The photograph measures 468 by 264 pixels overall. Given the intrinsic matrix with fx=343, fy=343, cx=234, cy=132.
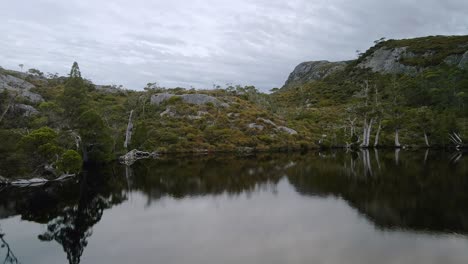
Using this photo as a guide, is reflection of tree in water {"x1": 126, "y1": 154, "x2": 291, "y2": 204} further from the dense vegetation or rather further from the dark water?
the dense vegetation

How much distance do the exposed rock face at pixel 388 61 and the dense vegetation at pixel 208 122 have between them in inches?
402

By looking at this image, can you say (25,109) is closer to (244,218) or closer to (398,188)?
(244,218)

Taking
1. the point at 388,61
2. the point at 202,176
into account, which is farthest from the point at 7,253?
the point at 388,61

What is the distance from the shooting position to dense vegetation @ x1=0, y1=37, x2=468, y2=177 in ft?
151

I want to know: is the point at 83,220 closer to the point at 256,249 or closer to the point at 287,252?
the point at 256,249

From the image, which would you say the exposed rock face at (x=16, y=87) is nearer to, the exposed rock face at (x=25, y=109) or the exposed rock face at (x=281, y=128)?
the exposed rock face at (x=25, y=109)

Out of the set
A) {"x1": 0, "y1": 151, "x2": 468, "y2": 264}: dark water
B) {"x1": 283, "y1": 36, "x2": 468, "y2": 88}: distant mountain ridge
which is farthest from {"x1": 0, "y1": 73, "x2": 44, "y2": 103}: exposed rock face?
{"x1": 283, "y1": 36, "x2": 468, "y2": 88}: distant mountain ridge

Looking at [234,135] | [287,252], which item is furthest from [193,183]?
[234,135]

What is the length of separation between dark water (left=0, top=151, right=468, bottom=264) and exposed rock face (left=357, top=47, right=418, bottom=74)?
12083 centimetres

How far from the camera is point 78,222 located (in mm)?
28672

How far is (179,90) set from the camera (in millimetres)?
124188

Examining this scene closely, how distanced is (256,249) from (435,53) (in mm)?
166670

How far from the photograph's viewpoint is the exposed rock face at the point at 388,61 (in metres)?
158

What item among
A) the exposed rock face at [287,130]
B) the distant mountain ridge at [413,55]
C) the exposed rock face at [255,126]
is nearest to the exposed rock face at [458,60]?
the distant mountain ridge at [413,55]
